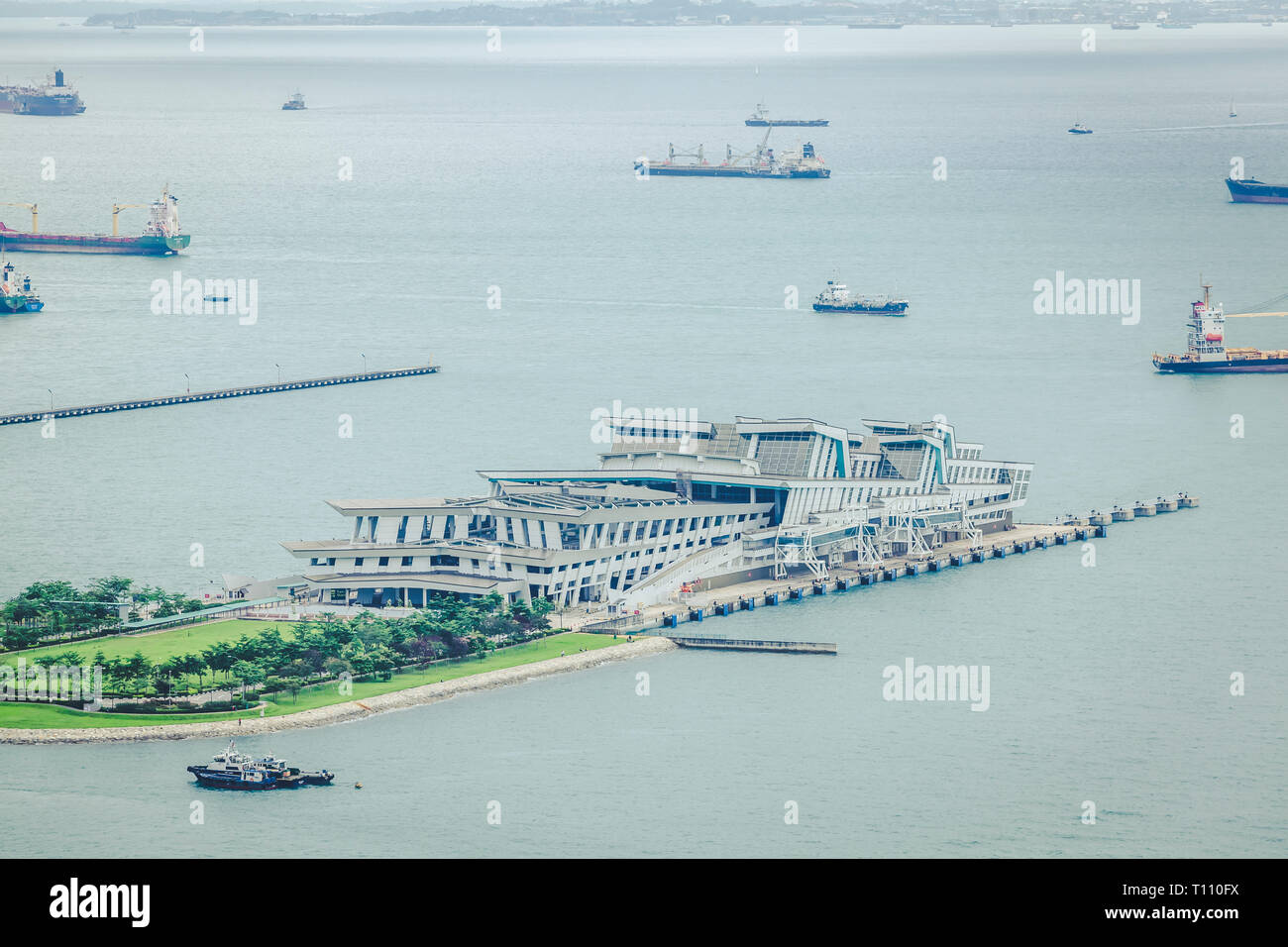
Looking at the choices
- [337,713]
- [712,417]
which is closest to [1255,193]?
[712,417]

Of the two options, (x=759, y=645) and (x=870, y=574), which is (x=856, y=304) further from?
(x=759, y=645)

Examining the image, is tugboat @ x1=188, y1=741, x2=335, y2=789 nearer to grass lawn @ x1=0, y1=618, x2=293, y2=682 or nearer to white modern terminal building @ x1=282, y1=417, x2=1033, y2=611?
grass lawn @ x1=0, y1=618, x2=293, y2=682

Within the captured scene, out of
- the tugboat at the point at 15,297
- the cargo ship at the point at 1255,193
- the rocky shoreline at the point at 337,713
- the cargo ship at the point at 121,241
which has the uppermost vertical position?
the cargo ship at the point at 1255,193

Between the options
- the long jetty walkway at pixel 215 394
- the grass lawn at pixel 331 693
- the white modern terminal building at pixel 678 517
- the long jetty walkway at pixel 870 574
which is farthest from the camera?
the long jetty walkway at pixel 215 394

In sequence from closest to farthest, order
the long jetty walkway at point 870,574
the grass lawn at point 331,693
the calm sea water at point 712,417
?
the calm sea water at point 712,417 → the grass lawn at point 331,693 → the long jetty walkway at point 870,574

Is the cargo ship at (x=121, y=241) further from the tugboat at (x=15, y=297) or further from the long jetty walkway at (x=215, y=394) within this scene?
the long jetty walkway at (x=215, y=394)

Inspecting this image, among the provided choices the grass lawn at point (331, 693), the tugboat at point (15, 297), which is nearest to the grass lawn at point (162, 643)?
the grass lawn at point (331, 693)
